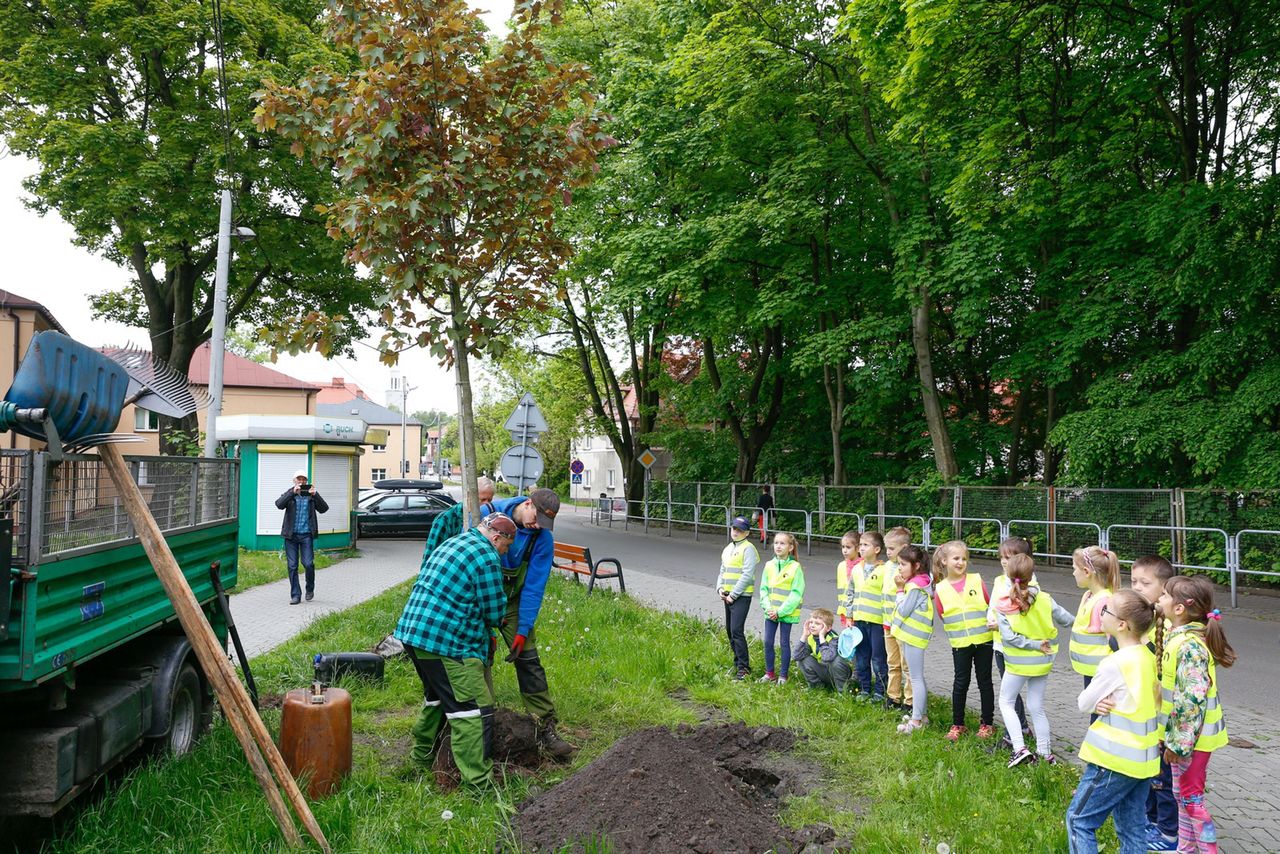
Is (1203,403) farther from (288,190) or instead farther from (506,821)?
(288,190)

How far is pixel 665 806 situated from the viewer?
416cm

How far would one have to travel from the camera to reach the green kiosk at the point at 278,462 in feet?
60.8

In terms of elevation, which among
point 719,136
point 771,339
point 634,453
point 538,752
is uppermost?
point 719,136

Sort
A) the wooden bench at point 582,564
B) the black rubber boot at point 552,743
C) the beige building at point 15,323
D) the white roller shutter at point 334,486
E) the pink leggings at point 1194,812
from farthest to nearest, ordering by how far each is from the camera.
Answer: the beige building at point 15,323, the white roller shutter at point 334,486, the wooden bench at point 582,564, the black rubber boot at point 552,743, the pink leggings at point 1194,812

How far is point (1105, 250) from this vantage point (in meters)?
15.2

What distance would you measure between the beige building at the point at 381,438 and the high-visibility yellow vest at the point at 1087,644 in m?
17.0

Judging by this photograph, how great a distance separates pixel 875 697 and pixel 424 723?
3.48m

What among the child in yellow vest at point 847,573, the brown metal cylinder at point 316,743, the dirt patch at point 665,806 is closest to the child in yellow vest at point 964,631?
the child in yellow vest at point 847,573

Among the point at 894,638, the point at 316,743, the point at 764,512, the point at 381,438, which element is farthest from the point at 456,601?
the point at 381,438

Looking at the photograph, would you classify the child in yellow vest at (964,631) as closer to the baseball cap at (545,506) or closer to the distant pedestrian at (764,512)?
the baseball cap at (545,506)

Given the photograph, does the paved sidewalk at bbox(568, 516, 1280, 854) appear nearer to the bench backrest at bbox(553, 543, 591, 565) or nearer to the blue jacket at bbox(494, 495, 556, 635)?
the bench backrest at bbox(553, 543, 591, 565)

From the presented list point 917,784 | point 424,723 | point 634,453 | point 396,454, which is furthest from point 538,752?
point 396,454

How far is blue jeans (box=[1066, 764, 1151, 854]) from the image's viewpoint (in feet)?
12.1

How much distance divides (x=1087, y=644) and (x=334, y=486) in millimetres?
17148
